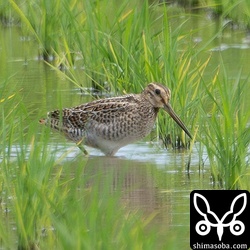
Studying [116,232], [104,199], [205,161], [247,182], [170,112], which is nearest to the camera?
[104,199]

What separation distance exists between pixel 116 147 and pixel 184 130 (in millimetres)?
518

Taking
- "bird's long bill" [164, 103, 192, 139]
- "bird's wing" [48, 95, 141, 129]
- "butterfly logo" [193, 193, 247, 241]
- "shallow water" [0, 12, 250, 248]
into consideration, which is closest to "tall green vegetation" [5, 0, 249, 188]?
"bird's long bill" [164, 103, 192, 139]

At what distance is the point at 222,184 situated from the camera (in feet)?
25.6

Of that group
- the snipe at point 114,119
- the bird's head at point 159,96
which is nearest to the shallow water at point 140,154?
the snipe at point 114,119

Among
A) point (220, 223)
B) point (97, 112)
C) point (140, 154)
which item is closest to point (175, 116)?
point (140, 154)

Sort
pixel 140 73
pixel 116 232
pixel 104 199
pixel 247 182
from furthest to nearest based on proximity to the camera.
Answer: pixel 140 73, pixel 247 182, pixel 116 232, pixel 104 199

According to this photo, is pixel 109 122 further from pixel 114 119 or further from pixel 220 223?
pixel 220 223

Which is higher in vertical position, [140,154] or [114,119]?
[114,119]

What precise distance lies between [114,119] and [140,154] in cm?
35

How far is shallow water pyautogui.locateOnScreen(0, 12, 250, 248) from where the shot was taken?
7625 millimetres

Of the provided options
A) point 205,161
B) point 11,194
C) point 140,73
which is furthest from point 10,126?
point 140,73

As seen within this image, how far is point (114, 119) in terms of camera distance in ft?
30.6

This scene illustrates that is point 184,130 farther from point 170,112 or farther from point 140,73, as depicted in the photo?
point 140,73

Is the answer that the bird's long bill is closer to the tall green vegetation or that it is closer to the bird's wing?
the tall green vegetation
